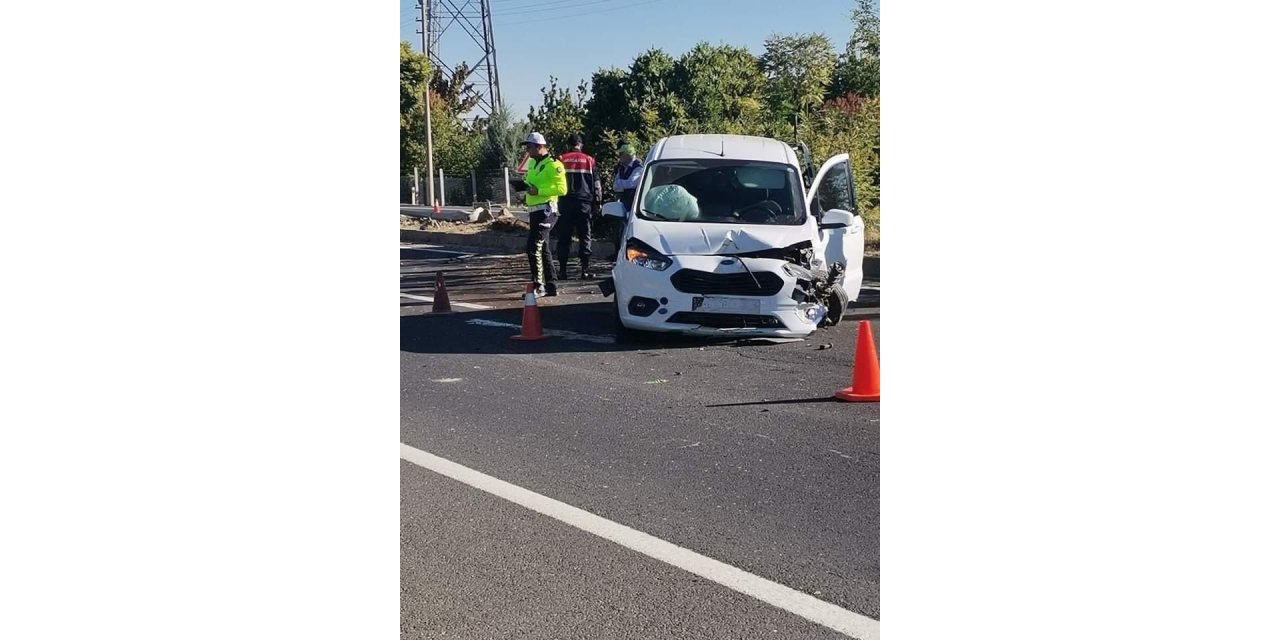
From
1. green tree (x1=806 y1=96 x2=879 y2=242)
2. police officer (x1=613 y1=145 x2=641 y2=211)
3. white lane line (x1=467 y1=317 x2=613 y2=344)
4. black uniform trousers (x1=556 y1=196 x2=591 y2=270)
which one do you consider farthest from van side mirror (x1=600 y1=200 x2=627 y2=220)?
green tree (x1=806 y1=96 x2=879 y2=242)

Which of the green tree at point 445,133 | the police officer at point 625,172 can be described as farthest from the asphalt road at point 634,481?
the green tree at point 445,133

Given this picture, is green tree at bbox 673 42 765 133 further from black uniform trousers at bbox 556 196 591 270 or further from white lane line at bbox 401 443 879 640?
white lane line at bbox 401 443 879 640

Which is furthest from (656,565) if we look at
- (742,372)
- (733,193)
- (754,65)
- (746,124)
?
(754,65)

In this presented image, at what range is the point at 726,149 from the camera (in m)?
11.5

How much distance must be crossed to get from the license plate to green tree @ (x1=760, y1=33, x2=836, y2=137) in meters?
9.94

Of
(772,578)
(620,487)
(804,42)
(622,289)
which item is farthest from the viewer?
(804,42)

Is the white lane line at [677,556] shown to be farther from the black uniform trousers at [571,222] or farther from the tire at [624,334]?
the black uniform trousers at [571,222]

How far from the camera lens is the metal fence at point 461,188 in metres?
41.7

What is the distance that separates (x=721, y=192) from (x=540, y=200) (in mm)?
3042

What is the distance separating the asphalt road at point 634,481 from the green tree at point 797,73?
10342 millimetres
